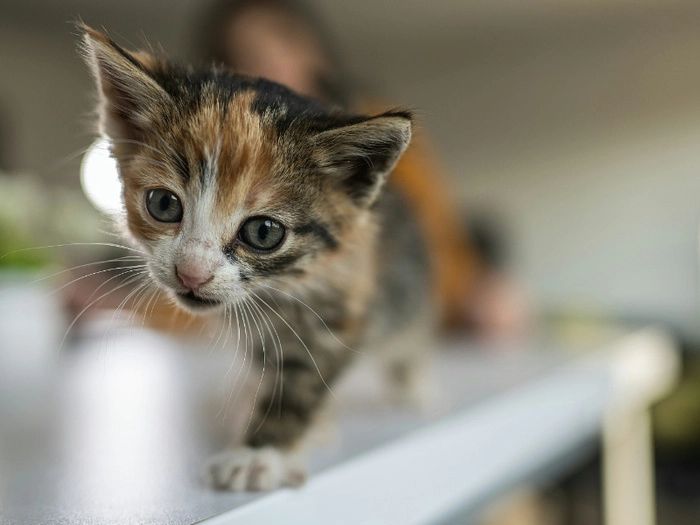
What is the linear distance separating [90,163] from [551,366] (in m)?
0.90

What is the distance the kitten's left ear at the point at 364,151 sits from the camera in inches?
15.9

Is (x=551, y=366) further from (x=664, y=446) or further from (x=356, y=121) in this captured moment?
(x=664, y=446)

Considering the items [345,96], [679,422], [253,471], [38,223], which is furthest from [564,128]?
[253,471]

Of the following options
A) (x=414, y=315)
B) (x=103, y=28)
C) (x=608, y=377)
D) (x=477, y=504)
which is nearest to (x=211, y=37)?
(x=414, y=315)

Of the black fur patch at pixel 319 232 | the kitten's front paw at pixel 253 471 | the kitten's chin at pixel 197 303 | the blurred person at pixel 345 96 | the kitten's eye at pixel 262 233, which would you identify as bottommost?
the kitten's front paw at pixel 253 471

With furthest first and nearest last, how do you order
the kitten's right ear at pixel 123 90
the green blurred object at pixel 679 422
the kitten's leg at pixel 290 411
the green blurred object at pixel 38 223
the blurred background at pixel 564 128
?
the blurred background at pixel 564 128 < the green blurred object at pixel 679 422 < the green blurred object at pixel 38 223 < the kitten's leg at pixel 290 411 < the kitten's right ear at pixel 123 90

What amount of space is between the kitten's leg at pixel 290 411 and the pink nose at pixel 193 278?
16 centimetres

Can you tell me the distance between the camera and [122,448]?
21.6 inches

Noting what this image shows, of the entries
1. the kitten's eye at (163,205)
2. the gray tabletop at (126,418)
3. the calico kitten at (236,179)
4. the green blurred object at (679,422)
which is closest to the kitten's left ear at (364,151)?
the calico kitten at (236,179)

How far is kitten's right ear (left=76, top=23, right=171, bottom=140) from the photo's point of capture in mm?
370

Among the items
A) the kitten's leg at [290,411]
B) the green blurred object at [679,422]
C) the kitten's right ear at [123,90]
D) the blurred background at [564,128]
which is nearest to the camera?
the kitten's right ear at [123,90]

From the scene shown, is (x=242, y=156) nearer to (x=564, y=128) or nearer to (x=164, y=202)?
(x=164, y=202)

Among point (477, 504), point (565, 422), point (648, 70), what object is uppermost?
point (648, 70)

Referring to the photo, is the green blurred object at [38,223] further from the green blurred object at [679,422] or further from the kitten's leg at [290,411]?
the green blurred object at [679,422]
